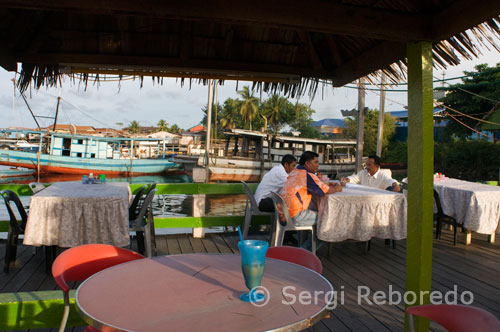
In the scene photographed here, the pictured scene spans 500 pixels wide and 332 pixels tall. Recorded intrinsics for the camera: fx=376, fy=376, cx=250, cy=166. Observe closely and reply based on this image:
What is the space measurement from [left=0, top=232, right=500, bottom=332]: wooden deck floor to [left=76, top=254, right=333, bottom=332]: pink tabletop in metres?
1.08

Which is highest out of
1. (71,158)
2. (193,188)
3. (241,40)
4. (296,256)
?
(241,40)

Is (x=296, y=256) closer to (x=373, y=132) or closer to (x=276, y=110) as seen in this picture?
(x=373, y=132)

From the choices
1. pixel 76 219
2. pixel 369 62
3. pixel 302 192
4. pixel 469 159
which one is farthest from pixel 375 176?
pixel 469 159

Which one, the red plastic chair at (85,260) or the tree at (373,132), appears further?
the tree at (373,132)

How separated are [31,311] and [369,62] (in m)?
3.04

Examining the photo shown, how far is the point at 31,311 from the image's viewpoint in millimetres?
2023

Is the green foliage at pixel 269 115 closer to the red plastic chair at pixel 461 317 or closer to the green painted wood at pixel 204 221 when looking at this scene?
the green painted wood at pixel 204 221

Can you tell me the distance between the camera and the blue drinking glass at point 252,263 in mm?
1426

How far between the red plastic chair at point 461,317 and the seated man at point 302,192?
→ 8.16 ft

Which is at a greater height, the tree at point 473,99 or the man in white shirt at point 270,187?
the tree at point 473,99

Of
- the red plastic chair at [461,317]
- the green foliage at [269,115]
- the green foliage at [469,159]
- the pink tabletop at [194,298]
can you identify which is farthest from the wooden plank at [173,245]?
the green foliage at [269,115]

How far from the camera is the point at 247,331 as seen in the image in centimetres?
121

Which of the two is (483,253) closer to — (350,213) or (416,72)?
(350,213)

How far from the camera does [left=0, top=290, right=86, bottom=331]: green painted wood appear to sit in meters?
2.01
